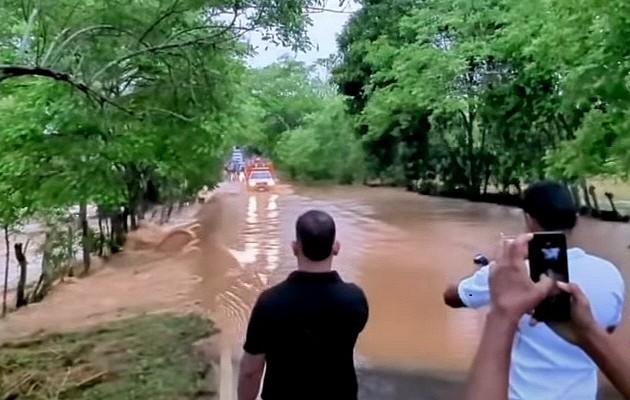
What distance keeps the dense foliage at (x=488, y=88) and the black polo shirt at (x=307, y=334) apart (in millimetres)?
6106

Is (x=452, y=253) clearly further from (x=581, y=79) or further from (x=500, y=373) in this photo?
(x=500, y=373)

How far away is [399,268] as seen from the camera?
48.6ft

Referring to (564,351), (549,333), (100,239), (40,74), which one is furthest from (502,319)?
(100,239)

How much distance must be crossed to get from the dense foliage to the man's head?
6.07 meters

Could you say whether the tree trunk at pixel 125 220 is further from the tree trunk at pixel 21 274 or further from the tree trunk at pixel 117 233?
the tree trunk at pixel 21 274

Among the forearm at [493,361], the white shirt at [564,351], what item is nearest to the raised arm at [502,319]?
the forearm at [493,361]

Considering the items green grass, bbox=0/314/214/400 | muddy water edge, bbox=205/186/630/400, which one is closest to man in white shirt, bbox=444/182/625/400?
muddy water edge, bbox=205/186/630/400

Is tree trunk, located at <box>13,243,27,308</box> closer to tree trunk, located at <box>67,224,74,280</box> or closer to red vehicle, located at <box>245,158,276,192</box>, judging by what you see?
tree trunk, located at <box>67,224,74,280</box>

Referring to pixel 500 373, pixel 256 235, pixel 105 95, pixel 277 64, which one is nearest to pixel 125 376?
pixel 105 95

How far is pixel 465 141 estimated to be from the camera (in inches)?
1059

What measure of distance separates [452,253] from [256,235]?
19.4 ft

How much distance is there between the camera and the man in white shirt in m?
1.90

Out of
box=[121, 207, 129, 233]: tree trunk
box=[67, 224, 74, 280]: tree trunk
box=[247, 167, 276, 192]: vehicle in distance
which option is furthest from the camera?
box=[247, 167, 276, 192]: vehicle in distance

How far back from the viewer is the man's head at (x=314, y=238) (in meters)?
2.84
